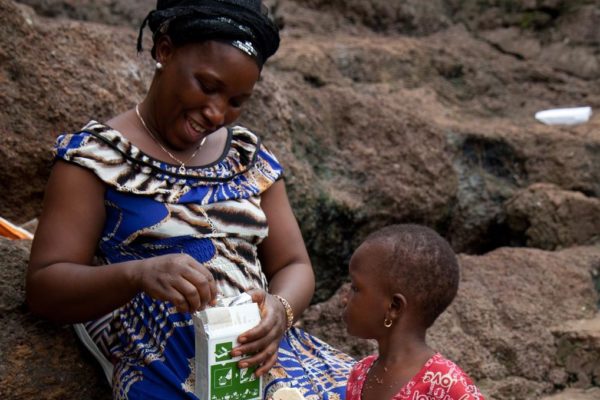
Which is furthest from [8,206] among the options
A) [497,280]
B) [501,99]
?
[501,99]

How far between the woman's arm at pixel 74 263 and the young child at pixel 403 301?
55 centimetres

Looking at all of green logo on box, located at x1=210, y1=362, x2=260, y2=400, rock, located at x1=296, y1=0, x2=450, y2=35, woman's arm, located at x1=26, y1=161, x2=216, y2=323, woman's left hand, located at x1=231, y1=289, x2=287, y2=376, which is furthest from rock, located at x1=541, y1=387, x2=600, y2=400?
rock, located at x1=296, y1=0, x2=450, y2=35

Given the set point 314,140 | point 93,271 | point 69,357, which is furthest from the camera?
point 314,140

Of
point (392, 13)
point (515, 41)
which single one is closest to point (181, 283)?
point (392, 13)

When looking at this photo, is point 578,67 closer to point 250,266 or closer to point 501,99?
point 501,99

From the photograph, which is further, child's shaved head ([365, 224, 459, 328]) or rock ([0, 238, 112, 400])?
rock ([0, 238, 112, 400])

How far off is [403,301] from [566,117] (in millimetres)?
2991

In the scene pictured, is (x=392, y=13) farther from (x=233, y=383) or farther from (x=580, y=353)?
(x=233, y=383)

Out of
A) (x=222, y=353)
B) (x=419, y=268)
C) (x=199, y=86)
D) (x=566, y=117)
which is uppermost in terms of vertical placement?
(x=199, y=86)

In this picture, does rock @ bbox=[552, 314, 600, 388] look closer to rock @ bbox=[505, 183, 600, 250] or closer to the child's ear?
rock @ bbox=[505, 183, 600, 250]

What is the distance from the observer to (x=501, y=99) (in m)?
5.12

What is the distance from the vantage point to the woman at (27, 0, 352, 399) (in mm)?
2240

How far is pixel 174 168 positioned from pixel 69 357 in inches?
24.7

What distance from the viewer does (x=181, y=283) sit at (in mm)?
1954
